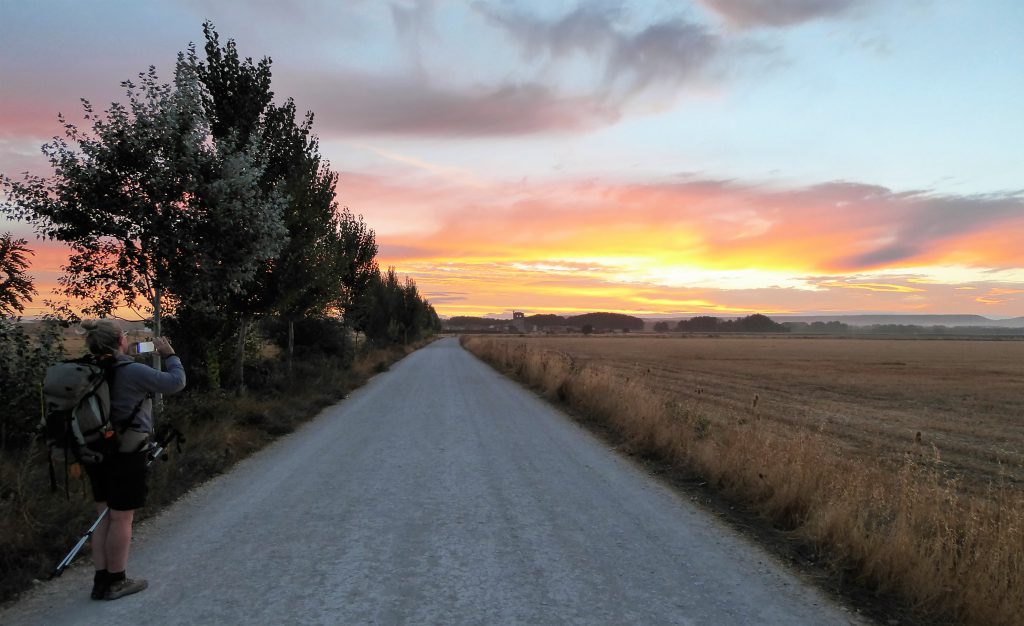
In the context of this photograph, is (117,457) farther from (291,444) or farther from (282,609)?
(291,444)

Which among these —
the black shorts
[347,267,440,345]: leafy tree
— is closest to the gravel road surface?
the black shorts

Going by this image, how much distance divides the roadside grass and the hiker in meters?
0.58

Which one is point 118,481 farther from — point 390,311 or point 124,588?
point 390,311

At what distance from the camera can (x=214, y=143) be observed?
340 inches

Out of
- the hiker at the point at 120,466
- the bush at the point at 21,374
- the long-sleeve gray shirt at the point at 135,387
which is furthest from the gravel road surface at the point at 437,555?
the bush at the point at 21,374

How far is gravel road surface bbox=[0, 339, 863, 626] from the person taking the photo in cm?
355

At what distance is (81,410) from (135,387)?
32 cm

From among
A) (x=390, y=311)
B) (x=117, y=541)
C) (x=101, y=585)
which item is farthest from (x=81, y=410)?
(x=390, y=311)

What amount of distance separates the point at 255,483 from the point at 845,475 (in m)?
7.06

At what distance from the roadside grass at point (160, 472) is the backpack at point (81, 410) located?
1.99 feet

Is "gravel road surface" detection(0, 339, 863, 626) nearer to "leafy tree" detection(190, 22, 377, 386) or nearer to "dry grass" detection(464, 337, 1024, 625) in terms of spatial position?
"dry grass" detection(464, 337, 1024, 625)

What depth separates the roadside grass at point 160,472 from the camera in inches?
169

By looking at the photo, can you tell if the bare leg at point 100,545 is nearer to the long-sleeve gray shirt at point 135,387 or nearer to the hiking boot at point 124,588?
the hiking boot at point 124,588

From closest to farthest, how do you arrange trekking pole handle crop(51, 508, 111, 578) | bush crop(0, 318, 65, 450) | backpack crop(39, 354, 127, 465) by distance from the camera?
backpack crop(39, 354, 127, 465)
trekking pole handle crop(51, 508, 111, 578)
bush crop(0, 318, 65, 450)
